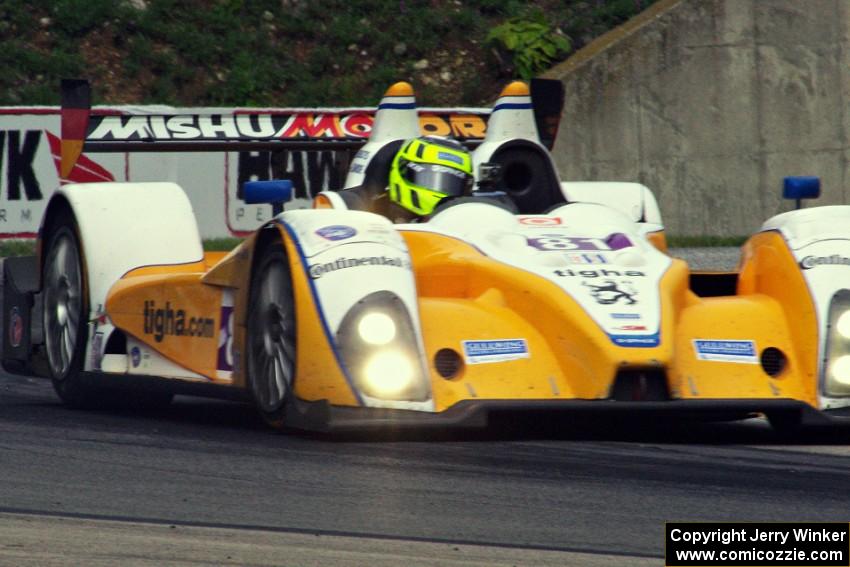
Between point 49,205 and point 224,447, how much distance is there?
274 centimetres

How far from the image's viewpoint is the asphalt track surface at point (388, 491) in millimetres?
4852

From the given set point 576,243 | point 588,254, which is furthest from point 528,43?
point 588,254

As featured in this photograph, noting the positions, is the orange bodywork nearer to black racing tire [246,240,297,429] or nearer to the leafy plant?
black racing tire [246,240,297,429]

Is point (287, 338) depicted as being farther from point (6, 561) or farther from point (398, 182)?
point (6, 561)

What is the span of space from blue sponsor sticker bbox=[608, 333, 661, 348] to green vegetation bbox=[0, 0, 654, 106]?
13188mm

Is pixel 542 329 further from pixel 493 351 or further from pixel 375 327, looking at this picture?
pixel 375 327

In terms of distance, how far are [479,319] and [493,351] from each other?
15cm

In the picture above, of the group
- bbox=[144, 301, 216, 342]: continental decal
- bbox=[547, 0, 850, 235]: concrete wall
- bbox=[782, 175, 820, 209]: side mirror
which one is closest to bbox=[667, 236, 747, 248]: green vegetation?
bbox=[547, 0, 850, 235]: concrete wall

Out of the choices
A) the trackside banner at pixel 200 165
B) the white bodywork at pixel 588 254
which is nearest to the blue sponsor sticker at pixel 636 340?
the white bodywork at pixel 588 254

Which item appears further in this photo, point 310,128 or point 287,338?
point 310,128

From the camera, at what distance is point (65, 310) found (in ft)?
28.7

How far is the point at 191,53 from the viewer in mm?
19938

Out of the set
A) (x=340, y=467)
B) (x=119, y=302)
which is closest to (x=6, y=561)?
(x=340, y=467)

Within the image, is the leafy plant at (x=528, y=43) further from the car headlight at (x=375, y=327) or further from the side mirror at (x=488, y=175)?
the car headlight at (x=375, y=327)
